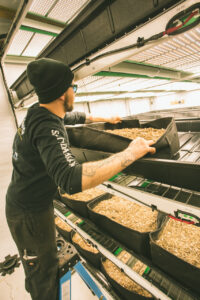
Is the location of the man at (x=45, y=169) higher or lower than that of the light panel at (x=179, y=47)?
lower

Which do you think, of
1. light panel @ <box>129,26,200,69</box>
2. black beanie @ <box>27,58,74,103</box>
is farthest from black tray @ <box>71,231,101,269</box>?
light panel @ <box>129,26,200,69</box>

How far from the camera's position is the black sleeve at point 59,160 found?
2.56 ft

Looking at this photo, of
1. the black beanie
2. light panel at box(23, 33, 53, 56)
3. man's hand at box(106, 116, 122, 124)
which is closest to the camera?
the black beanie

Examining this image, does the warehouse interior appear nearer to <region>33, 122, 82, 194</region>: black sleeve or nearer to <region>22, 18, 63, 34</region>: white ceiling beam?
<region>22, 18, 63, 34</region>: white ceiling beam

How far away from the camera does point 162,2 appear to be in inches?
26.3

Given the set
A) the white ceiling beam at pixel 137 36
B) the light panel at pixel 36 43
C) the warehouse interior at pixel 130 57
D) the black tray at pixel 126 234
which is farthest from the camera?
the light panel at pixel 36 43

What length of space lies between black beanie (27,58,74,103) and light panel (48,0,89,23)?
2.57 feet

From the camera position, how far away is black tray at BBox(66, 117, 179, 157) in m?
0.92

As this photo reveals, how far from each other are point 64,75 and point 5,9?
57.0 inches

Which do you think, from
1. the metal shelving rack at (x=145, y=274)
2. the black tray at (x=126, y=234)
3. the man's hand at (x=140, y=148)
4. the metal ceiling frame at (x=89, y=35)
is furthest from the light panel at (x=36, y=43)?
the metal shelving rack at (x=145, y=274)

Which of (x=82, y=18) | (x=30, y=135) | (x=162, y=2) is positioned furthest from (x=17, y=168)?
(x=162, y=2)

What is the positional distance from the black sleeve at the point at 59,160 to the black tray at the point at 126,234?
1.91 feet

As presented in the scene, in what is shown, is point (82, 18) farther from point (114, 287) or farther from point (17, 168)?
point (114, 287)

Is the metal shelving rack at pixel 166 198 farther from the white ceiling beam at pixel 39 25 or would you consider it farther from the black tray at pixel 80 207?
the white ceiling beam at pixel 39 25
